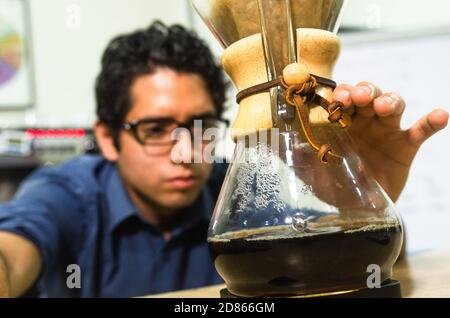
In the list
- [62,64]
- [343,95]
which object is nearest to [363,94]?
[343,95]

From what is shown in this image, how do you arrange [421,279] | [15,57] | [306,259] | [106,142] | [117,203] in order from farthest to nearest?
[15,57]
[106,142]
[117,203]
[421,279]
[306,259]

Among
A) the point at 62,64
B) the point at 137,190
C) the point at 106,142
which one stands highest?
the point at 62,64

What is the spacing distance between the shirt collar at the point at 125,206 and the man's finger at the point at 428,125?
69 centimetres

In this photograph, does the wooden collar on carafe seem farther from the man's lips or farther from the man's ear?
the man's ear

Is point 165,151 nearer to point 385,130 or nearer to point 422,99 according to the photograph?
point 385,130

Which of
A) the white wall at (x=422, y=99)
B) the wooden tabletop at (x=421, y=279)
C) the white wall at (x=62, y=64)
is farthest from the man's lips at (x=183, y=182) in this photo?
the white wall at (x=62, y=64)

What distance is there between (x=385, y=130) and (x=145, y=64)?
767mm

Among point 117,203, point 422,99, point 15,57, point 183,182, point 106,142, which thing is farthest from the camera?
point 15,57

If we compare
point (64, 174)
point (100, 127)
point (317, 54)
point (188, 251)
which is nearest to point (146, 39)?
point (100, 127)

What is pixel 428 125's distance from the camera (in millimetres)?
495

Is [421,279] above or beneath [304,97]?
beneath

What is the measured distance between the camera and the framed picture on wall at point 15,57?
69.2 inches

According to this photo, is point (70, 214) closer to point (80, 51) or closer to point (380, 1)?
point (80, 51)

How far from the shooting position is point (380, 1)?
4.97 feet
